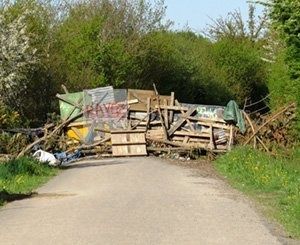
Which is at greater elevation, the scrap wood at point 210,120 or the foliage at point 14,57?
the foliage at point 14,57

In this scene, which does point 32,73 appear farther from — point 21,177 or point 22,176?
point 21,177

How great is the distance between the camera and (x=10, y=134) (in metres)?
31.8

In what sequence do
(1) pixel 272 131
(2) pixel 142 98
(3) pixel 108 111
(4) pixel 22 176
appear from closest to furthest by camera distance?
1. (4) pixel 22 176
2. (1) pixel 272 131
3. (3) pixel 108 111
4. (2) pixel 142 98

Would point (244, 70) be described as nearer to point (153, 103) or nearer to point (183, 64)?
point (183, 64)

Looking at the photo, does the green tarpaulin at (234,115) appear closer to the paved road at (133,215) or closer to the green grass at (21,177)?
the green grass at (21,177)

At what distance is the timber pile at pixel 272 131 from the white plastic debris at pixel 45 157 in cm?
831

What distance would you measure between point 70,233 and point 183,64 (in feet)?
136

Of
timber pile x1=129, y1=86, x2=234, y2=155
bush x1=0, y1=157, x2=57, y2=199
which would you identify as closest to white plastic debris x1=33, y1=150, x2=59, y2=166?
bush x1=0, y1=157, x2=57, y2=199

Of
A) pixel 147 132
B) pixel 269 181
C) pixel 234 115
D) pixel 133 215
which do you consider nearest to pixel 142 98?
pixel 147 132

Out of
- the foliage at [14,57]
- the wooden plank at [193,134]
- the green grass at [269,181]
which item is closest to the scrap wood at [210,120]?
the wooden plank at [193,134]

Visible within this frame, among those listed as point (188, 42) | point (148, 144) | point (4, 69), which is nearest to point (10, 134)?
point (4, 69)

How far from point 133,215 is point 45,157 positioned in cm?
1619

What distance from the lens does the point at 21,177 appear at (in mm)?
21359

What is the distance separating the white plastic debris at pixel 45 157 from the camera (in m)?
28.4
